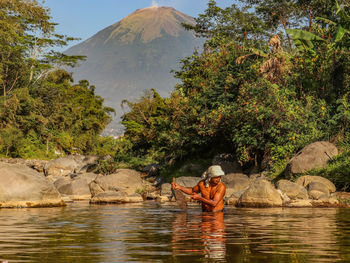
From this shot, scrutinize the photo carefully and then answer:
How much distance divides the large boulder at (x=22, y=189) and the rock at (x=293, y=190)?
276 inches

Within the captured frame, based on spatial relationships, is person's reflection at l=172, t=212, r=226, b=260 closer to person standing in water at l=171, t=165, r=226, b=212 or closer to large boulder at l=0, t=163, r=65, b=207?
person standing in water at l=171, t=165, r=226, b=212

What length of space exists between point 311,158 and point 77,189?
9.56 meters

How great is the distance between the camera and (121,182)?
22.0 m

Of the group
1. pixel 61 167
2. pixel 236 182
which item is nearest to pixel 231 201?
pixel 236 182

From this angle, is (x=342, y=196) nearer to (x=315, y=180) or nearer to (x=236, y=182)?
(x=315, y=180)

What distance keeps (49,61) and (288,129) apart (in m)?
34.7

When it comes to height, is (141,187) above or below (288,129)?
below

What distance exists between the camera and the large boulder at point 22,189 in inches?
547

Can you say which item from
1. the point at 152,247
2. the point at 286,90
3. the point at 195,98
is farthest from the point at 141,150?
the point at 152,247

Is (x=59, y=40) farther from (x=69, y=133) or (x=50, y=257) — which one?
(x=50, y=257)

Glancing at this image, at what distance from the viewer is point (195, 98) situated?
2344cm

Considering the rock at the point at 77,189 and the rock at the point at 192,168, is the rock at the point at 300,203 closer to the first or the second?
the rock at the point at 77,189

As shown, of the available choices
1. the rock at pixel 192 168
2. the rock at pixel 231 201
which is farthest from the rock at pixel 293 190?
the rock at pixel 192 168

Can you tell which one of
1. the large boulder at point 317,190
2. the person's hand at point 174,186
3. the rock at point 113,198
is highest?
the person's hand at point 174,186
